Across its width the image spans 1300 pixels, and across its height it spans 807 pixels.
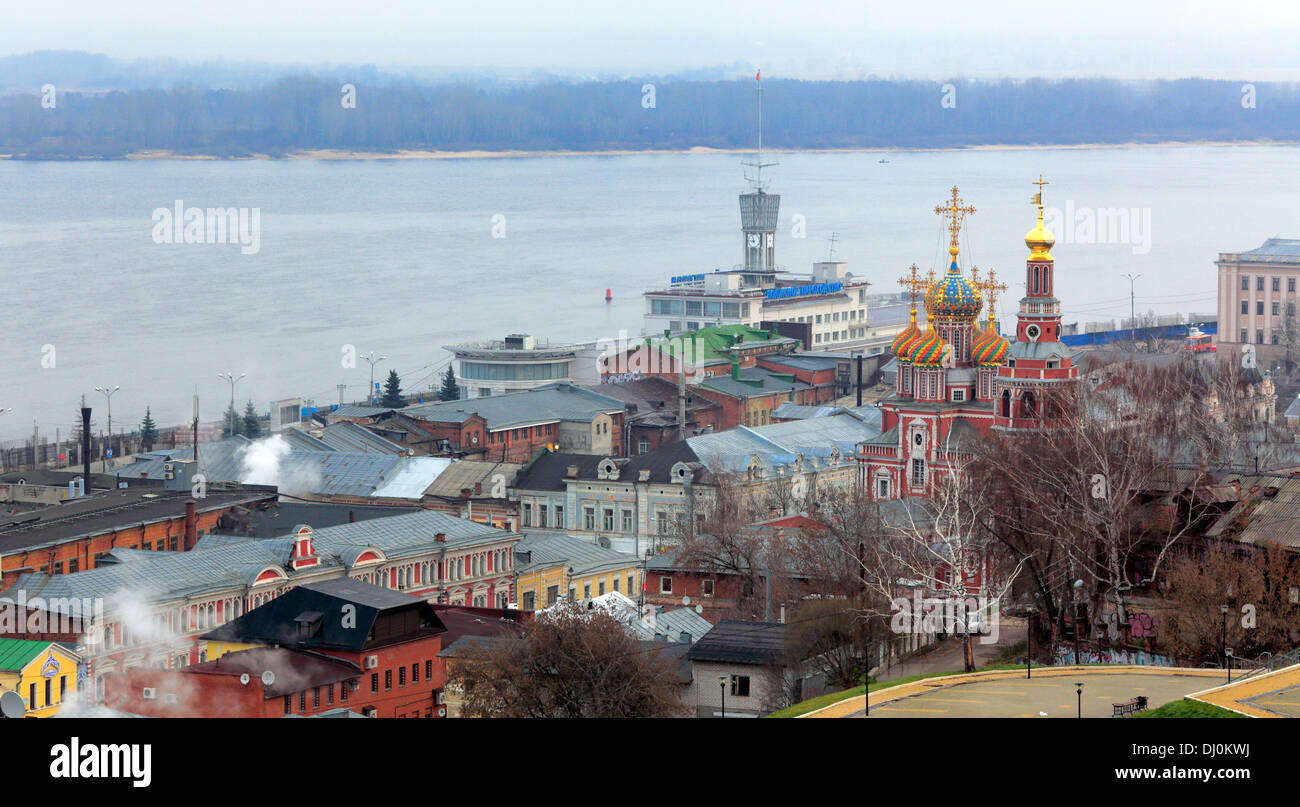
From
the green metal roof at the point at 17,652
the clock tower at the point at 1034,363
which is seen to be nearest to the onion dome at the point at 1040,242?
the clock tower at the point at 1034,363

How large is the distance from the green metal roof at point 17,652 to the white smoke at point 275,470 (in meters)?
16.7

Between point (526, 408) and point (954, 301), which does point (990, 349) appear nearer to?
point (954, 301)

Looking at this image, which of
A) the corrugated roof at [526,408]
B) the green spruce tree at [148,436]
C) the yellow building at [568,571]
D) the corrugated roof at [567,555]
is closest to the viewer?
the yellow building at [568,571]

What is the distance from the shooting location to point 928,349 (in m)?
35.8

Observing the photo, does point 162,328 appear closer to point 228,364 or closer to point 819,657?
point 228,364

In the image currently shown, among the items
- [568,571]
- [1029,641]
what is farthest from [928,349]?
[1029,641]

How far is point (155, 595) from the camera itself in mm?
24672

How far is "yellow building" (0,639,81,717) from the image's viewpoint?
21062mm

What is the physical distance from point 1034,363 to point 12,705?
62.6ft

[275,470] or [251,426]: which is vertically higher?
[275,470]

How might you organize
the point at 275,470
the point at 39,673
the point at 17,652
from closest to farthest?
the point at 39,673 → the point at 17,652 → the point at 275,470

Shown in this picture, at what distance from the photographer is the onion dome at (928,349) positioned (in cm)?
3566

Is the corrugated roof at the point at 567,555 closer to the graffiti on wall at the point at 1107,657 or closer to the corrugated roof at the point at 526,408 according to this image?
the graffiti on wall at the point at 1107,657
